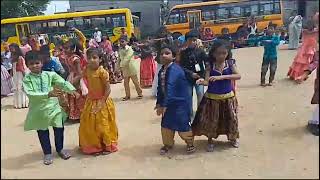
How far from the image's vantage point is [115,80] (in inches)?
387

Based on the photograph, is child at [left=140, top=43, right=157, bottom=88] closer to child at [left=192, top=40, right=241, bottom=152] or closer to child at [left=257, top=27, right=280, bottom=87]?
child at [left=257, top=27, right=280, bottom=87]

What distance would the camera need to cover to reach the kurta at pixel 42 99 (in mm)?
4086

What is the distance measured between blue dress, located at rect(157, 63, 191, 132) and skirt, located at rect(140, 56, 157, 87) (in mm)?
4446

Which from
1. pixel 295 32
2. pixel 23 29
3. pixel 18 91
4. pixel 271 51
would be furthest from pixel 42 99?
pixel 23 29

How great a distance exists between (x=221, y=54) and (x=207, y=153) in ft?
3.20

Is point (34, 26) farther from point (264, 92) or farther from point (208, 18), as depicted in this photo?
point (264, 92)

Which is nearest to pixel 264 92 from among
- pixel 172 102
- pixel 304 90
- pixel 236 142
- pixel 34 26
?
pixel 304 90

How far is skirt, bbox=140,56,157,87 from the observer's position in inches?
349

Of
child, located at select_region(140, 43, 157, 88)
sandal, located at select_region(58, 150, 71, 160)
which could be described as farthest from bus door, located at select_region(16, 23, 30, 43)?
sandal, located at select_region(58, 150, 71, 160)

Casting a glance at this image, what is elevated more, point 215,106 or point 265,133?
point 215,106

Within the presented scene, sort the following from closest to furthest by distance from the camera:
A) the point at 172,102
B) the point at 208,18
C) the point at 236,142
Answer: the point at 172,102
the point at 236,142
the point at 208,18

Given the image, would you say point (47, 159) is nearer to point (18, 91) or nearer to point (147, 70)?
point (18, 91)

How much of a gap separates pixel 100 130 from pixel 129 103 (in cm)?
297

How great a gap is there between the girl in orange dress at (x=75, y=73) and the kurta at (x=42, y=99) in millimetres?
1253
